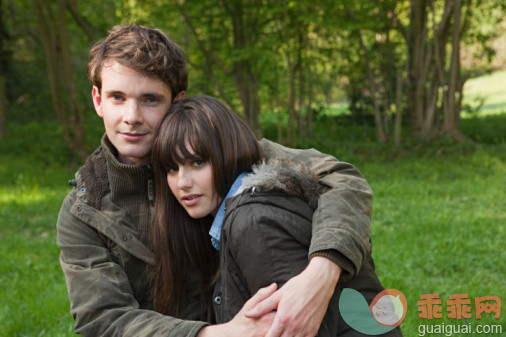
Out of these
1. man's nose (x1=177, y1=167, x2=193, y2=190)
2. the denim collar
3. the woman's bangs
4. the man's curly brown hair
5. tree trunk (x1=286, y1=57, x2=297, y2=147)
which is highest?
the man's curly brown hair

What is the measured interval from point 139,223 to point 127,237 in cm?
11

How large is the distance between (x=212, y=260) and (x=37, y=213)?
215 inches

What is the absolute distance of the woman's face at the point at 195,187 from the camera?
7.43ft

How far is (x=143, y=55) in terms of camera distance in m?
2.47

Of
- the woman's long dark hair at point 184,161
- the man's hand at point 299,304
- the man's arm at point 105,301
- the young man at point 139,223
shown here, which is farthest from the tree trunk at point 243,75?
the man's hand at point 299,304

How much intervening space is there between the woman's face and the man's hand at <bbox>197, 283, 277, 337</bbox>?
1.66ft

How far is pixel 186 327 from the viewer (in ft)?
6.76

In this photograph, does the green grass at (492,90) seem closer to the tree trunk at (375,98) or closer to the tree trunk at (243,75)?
the tree trunk at (375,98)

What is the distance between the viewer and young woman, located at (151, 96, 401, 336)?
197cm

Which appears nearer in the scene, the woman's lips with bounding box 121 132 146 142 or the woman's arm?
the woman's arm

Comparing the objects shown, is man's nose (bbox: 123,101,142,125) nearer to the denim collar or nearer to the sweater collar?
the sweater collar

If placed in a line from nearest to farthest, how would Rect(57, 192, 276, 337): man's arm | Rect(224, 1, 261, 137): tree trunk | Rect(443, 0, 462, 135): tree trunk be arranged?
1. Rect(57, 192, 276, 337): man's arm
2. Rect(443, 0, 462, 135): tree trunk
3. Rect(224, 1, 261, 137): tree trunk

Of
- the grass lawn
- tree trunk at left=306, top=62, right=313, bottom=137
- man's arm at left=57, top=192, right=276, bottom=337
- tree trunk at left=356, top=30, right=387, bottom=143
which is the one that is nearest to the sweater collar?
man's arm at left=57, top=192, right=276, bottom=337

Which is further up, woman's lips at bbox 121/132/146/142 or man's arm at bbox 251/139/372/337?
woman's lips at bbox 121/132/146/142
